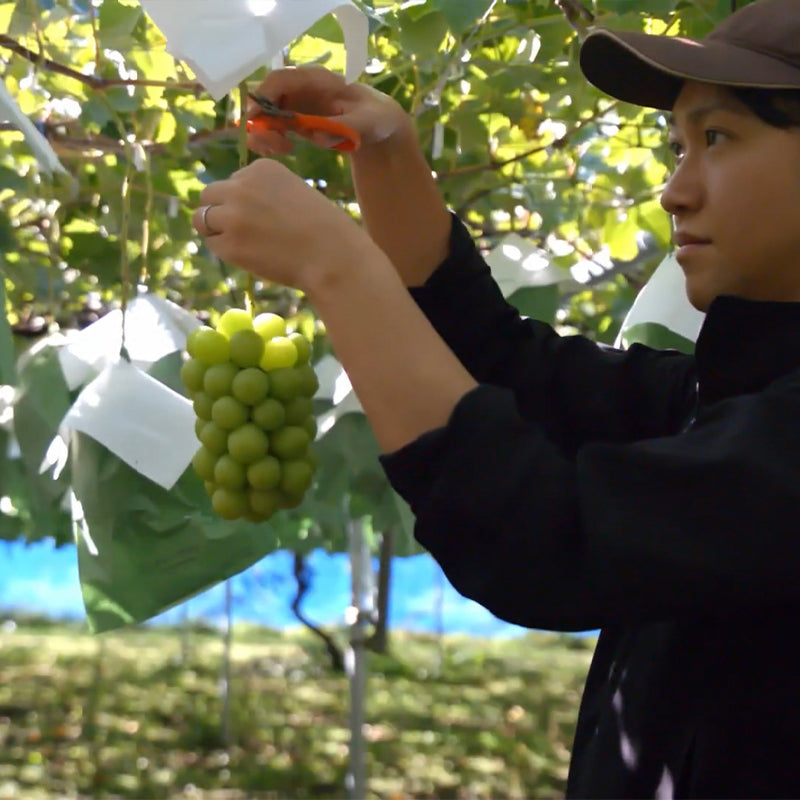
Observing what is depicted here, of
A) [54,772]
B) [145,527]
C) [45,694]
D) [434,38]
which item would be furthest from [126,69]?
[45,694]

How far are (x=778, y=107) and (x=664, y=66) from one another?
93 millimetres

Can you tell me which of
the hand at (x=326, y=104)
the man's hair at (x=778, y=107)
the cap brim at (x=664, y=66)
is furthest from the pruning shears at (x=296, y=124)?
the man's hair at (x=778, y=107)

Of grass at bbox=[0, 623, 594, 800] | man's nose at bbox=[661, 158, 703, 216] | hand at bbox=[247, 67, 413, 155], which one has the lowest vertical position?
grass at bbox=[0, 623, 594, 800]

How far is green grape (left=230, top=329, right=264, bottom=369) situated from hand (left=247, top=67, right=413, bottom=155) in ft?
0.63

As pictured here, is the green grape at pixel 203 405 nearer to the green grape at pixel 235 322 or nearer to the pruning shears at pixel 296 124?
the green grape at pixel 235 322

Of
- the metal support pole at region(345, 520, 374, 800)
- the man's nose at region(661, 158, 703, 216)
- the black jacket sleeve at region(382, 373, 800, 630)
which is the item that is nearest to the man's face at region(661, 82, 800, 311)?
the man's nose at region(661, 158, 703, 216)

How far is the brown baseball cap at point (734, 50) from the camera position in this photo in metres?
1.00

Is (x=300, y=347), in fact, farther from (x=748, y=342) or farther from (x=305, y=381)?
(x=748, y=342)

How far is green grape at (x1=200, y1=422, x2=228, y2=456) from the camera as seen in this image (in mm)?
1034

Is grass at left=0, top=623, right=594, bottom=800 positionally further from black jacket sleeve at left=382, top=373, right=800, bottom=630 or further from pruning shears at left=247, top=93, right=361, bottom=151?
black jacket sleeve at left=382, top=373, right=800, bottom=630


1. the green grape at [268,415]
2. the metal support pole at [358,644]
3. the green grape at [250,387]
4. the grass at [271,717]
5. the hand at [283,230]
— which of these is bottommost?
the grass at [271,717]

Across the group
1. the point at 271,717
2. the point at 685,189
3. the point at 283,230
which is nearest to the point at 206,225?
the point at 283,230

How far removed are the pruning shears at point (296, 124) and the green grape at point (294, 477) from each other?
0.92 feet

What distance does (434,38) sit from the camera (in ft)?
5.86
